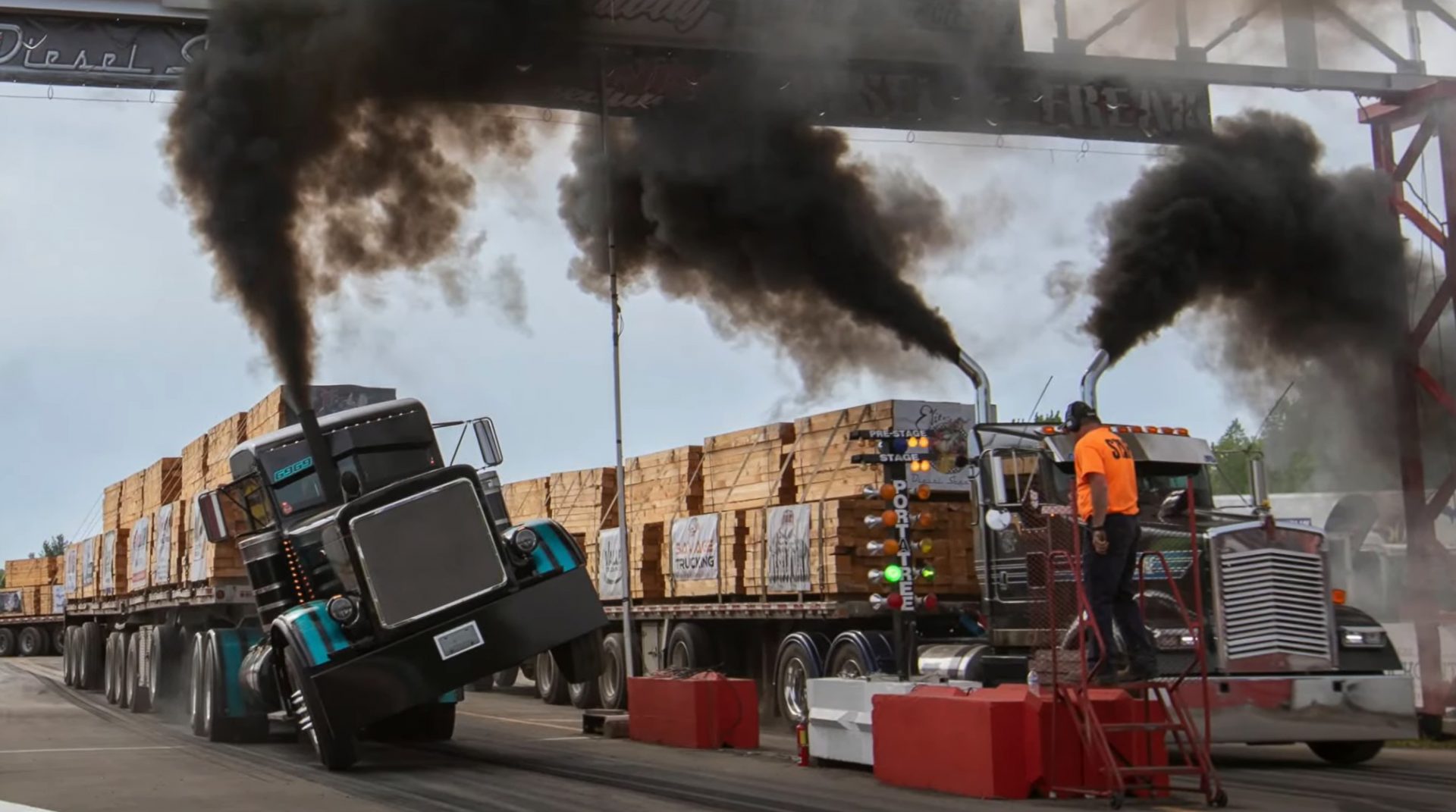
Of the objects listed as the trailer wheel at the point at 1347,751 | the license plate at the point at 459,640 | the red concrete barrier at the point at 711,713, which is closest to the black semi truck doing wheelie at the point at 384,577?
the license plate at the point at 459,640

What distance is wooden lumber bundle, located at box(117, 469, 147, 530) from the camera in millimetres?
28453

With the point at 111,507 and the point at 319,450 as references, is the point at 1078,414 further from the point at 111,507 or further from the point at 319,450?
the point at 111,507

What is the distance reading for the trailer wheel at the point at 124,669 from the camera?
82.5 feet

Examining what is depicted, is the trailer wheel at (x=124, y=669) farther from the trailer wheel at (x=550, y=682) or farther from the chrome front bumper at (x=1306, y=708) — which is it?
the chrome front bumper at (x=1306, y=708)

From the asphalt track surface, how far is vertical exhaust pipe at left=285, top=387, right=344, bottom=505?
2.64 meters

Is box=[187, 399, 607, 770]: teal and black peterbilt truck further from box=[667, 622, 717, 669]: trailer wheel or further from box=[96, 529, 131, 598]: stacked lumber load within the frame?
box=[96, 529, 131, 598]: stacked lumber load

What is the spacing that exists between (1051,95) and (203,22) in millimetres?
9564

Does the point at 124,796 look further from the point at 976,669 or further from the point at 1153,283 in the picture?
the point at 1153,283

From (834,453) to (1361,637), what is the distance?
653 centimetres

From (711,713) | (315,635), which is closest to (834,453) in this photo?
(711,713)

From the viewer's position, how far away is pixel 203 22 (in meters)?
17.7

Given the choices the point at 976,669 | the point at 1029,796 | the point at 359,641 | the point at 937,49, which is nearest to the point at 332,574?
the point at 359,641

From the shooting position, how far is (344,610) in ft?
44.7

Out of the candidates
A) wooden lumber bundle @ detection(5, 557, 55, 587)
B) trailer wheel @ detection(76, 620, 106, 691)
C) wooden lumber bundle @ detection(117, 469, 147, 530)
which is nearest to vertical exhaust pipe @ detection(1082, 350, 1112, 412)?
wooden lumber bundle @ detection(117, 469, 147, 530)
